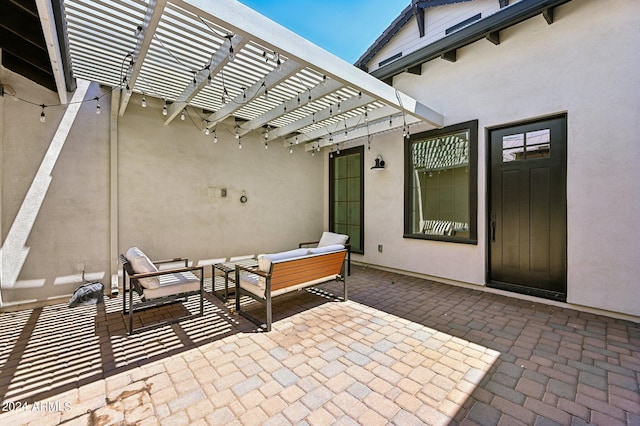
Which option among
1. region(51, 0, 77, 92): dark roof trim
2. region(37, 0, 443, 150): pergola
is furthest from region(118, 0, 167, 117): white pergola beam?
region(51, 0, 77, 92): dark roof trim

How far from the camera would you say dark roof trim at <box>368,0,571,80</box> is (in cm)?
373

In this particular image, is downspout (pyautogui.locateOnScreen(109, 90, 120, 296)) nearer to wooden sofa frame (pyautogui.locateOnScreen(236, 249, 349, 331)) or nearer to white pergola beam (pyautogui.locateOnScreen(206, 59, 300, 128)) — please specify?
→ white pergola beam (pyautogui.locateOnScreen(206, 59, 300, 128))

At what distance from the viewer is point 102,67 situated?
3.44 m

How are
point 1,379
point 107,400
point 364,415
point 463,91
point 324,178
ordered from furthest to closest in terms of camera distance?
point 324,178
point 463,91
point 1,379
point 107,400
point 364,415

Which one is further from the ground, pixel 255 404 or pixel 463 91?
pixel 463 91

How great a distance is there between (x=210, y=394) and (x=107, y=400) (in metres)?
0.72

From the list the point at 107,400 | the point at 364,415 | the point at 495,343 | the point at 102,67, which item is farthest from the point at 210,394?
the point at 102,67

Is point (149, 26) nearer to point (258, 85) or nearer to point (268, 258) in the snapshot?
point (258, 85)

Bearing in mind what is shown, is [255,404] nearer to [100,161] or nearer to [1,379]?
[1,379]

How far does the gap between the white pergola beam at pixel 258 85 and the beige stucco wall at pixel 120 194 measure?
93cm

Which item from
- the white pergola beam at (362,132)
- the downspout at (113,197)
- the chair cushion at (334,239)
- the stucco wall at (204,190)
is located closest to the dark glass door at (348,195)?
the white pergola beam at (362,132)

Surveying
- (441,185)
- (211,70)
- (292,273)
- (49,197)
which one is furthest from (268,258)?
(441,185)

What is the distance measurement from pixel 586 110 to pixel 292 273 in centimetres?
437

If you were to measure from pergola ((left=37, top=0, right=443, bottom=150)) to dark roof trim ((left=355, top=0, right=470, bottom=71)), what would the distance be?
2127 millimetres
